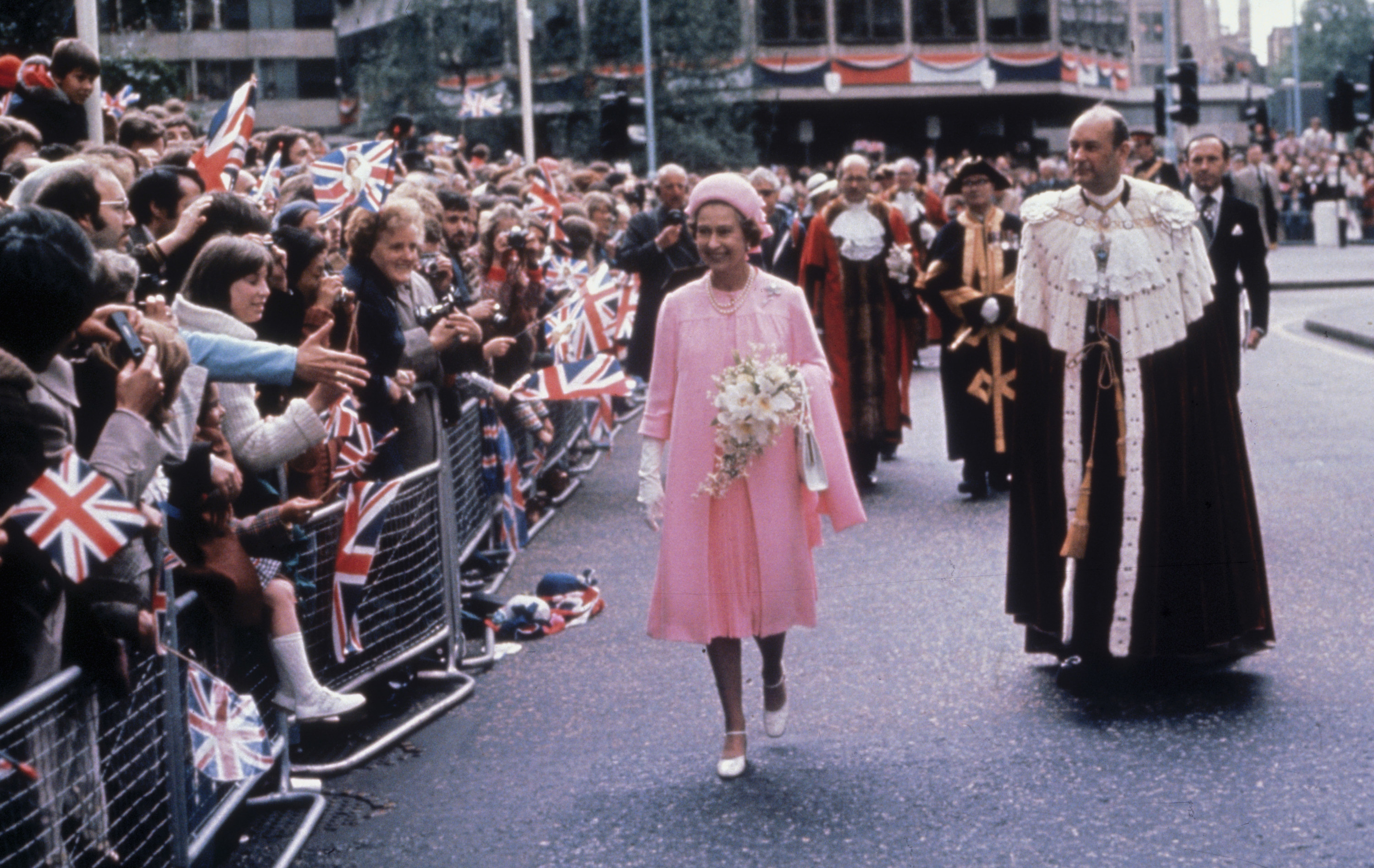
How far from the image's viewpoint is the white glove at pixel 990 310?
35.5 ft

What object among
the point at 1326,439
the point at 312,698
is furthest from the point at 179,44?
the point at 312,698

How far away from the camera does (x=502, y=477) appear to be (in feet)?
30.3

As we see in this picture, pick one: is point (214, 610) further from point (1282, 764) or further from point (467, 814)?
point (1282, 764)

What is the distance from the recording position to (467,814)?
5289 millimetres

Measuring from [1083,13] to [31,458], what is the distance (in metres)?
65.8

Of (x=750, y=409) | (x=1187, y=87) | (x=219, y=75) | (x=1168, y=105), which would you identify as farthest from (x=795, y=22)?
(x=750, y=409)

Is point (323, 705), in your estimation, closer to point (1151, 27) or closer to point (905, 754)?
point (905, 754)

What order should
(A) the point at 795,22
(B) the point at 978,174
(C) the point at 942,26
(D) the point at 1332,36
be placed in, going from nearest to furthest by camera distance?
(B) the point at 978,174, (A) the point at 795,22, (C) the point at 942,26, (D) the point at 1332,36

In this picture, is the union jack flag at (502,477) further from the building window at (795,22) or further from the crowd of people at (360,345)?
the building window at (795,22)

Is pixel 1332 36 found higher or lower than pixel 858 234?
higher

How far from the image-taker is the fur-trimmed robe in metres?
12.1

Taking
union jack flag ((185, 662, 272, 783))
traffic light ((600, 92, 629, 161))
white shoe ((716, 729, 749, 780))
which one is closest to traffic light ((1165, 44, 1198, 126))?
traffic light ((600, 92, 629, 161))

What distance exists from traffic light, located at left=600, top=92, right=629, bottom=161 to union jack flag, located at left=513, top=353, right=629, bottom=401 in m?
16.7

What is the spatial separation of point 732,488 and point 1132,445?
1.57 meters
